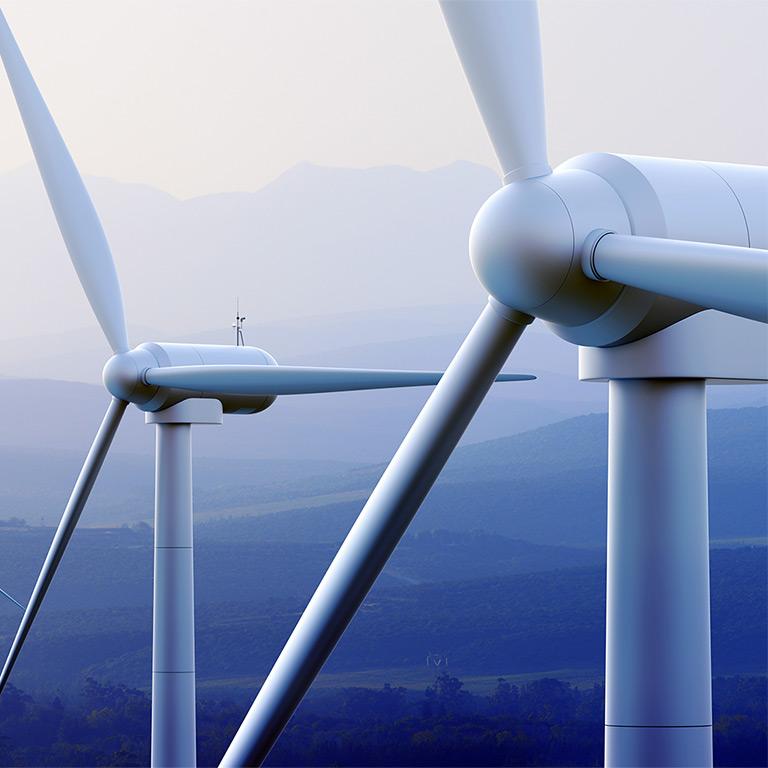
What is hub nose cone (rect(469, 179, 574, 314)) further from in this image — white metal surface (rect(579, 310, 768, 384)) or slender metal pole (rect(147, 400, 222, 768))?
slender metal pole (rect(147, 400, 222, 768))

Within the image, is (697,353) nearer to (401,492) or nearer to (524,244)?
(524,244)

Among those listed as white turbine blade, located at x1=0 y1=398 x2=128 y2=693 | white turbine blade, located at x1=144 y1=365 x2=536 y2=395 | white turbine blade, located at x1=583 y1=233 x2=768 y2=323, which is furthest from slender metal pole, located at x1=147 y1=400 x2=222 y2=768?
white turbine blade, located at x1=583 y1=233 x2=768 y2=323

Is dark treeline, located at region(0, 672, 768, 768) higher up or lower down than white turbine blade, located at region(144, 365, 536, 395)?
higher up

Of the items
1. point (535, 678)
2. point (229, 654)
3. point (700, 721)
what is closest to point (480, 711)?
point (535, 678)

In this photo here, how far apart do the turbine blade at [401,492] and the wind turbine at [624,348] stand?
0.01m

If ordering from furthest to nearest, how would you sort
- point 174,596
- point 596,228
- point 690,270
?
point 174,596
point 596,228
point 690,270

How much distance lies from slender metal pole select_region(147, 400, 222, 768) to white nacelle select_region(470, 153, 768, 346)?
828cm

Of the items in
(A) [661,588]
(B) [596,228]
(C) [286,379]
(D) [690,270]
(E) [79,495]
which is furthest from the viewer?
(E) [79,495]

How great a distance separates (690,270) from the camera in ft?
15.4

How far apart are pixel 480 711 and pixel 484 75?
36.9 meters

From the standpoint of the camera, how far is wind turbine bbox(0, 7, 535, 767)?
11.5 m

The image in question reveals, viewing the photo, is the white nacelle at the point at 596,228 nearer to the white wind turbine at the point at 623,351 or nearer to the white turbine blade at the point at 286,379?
the white wind turbine at the point at 623,351

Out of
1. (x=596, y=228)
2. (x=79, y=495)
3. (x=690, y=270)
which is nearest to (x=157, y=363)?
(x=79, y=495)

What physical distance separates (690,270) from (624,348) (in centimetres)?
131
